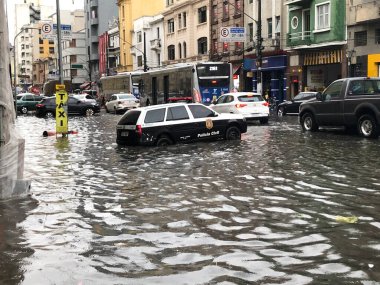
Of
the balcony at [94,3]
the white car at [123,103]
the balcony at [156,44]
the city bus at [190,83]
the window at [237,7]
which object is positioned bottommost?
the white car at [123,103]

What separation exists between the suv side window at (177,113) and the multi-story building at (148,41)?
52463 millimetres

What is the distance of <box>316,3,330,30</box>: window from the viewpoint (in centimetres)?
3884

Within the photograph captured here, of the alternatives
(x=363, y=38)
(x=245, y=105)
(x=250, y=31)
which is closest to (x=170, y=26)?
(x=250, y=31)

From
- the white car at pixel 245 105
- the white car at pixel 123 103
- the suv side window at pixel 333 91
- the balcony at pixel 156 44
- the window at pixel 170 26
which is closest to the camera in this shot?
the suv side window at pixel 333 91

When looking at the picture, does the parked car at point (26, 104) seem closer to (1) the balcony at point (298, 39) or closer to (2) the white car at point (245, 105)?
(1) the balcony at point (298, 39)

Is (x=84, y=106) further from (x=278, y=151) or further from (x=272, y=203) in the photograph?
(x=272, y=203)

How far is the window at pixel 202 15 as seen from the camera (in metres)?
59.0

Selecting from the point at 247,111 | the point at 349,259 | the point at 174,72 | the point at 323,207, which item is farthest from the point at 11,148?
the point at 174,72

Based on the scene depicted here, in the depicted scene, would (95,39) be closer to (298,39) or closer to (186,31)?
(186,31)

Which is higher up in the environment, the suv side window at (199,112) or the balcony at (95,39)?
the balcony at (95,39)

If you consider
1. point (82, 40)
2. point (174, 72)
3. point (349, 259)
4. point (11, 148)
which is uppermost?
point (82, 40)

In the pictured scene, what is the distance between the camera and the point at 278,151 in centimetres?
1530

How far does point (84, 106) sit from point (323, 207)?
3646 centimetres

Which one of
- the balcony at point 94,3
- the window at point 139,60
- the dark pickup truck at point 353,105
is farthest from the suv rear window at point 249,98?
the balcony at point 94,3
